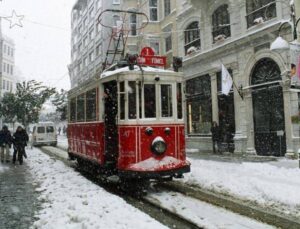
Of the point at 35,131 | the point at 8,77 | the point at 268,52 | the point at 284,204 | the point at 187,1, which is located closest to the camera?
the point at 284,204

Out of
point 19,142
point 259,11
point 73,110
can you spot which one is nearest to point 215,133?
point 259,11

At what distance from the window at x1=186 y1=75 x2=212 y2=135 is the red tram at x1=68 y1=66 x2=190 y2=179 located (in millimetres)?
12186

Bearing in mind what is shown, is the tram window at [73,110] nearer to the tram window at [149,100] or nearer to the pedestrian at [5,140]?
the pedestrian at [5,140]

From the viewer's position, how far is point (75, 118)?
14.5 metres

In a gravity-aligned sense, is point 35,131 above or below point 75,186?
above

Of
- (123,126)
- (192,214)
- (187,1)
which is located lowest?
(192,214)

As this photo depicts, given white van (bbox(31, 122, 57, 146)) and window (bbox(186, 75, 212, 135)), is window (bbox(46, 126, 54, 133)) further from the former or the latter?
window (bbox(186, 75, 212, 135))

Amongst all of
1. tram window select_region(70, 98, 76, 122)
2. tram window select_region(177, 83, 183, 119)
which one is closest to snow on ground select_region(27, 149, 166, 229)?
tram window select_region(177, 83, 183, 119)

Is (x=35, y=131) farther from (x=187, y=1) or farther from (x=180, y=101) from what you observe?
(x=180, y=101)

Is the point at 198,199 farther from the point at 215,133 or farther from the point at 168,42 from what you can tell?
the point at 168,42

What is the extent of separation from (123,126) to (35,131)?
78.1 ft

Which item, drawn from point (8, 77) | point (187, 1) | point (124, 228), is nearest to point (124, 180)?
point (124, 228)

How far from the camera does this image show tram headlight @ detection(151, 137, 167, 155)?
30.9 feet

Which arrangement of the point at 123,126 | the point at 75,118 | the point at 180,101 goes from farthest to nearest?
1. the point at 75,118
2. the point at 180,101
3. the point at 123,126
